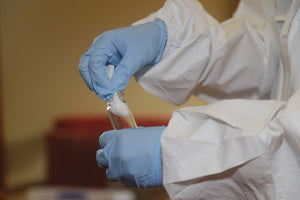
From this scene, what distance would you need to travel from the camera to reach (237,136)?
1.49 feet

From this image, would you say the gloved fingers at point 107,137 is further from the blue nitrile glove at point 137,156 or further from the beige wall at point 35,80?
the beige wall at point 35,80

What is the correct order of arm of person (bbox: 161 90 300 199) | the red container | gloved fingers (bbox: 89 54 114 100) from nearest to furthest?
arm of person (bbox: 161 90 300 199) → gloved fingers (bbox: 89 54 114 100) → the red container

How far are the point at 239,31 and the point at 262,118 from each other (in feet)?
1.18

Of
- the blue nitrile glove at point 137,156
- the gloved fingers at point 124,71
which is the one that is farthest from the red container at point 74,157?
the blue nitrile glove at point 137,156

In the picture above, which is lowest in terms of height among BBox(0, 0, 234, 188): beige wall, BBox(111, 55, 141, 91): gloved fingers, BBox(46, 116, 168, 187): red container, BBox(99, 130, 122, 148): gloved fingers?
BBox(46, 116, 168, 187): red container

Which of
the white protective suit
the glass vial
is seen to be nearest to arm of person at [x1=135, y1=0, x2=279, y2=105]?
the white protective suit

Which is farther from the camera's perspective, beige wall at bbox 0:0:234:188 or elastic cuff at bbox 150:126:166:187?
beige wall at bbox 0:0:234:188

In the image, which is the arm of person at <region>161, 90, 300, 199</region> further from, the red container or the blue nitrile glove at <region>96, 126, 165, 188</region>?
the red container

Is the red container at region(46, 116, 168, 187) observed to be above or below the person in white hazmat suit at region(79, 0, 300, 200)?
below

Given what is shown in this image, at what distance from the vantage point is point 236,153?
1.48 feet

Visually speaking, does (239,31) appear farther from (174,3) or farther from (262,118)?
(262,118)

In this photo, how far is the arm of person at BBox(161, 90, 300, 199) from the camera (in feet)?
1.47

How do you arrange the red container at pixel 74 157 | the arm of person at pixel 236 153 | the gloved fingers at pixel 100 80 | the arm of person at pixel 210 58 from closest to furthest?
the arm of person at pixel 236 153, the gloved fingers at pixel 100 80, the arm of person at pixel 210 58, the red container at pixel 74 157

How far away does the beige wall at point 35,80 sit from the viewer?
1.91 m
